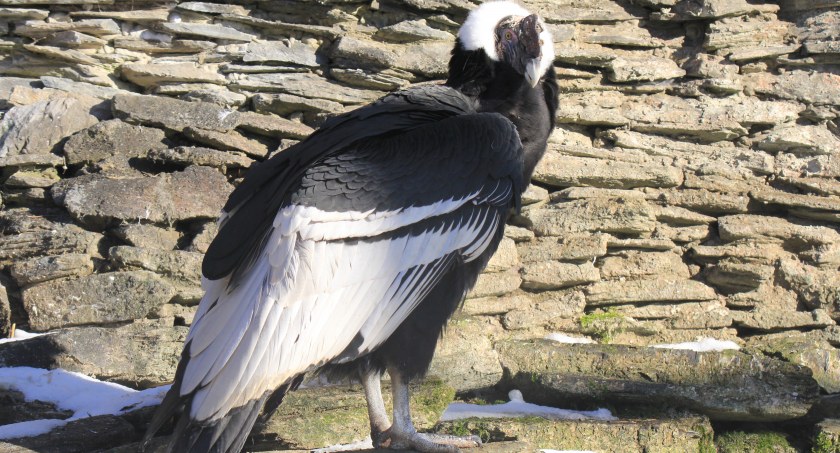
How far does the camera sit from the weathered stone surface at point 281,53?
6772 mm

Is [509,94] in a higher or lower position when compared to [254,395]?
higher

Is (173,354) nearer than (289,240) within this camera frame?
No

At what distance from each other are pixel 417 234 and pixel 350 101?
3019 millimetres

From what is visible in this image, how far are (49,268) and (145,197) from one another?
727 mm

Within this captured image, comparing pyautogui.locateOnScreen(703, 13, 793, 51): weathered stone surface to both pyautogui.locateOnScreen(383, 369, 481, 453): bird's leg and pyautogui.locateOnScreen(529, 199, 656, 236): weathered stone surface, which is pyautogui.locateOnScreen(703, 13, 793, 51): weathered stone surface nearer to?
pyautogui.locateOnScreen(529, 199, 656, 236): weathered stone surface

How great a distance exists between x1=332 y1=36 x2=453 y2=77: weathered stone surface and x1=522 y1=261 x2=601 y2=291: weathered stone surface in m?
1.59

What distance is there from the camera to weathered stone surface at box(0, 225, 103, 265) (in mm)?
5766

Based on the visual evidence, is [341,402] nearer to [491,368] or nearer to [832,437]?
[491,368]

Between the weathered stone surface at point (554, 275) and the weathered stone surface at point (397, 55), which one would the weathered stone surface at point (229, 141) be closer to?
the weathered stone surface at point (397, 55)

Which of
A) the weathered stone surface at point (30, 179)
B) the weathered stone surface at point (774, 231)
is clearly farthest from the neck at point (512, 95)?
the weathered stone surface at point (30, 179)

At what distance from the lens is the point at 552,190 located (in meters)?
7.07

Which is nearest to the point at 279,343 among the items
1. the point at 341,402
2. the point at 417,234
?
the point at 417,234

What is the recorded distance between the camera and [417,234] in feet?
13.0

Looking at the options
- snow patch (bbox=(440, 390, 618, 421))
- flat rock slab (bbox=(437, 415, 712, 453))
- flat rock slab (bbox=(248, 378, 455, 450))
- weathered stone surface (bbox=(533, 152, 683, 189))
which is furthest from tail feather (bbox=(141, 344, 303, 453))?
weathered stone surface (bbox=(533, 152, 683, 189))
